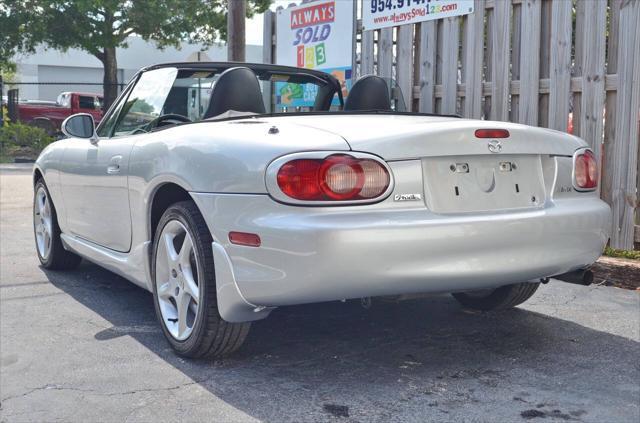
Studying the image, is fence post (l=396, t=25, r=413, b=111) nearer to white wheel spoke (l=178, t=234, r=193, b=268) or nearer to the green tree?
white wheel spoke (l=178, t=234, r=193, b=268)

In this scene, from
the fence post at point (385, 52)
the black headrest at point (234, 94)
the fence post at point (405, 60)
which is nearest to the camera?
the black headrest at point (234, 94)

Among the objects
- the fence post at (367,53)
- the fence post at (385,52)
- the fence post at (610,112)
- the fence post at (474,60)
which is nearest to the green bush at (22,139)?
the fence post at (367,53)

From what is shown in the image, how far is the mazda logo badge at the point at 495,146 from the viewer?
147 inches

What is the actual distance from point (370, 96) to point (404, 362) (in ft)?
5.59

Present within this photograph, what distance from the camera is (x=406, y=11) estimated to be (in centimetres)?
814

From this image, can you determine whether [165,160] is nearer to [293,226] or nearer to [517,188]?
[293,226]

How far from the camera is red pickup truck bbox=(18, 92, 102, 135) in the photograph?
28.7 m

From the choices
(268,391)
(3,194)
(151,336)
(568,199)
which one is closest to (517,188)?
(568,199)

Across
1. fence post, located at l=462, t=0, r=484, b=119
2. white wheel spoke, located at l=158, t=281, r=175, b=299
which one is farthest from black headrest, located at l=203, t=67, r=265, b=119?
fence post, located at l=462, t=0, r=484, b=119

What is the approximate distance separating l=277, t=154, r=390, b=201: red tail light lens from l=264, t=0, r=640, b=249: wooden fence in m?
3.52

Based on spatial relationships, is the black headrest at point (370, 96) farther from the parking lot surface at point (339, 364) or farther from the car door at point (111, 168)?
the parking lot surface at point (339, 364)

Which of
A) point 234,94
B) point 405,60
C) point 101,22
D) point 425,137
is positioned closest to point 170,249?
point 234,94

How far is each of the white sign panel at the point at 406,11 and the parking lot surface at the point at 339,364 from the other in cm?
311

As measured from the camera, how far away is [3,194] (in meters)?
12.2
